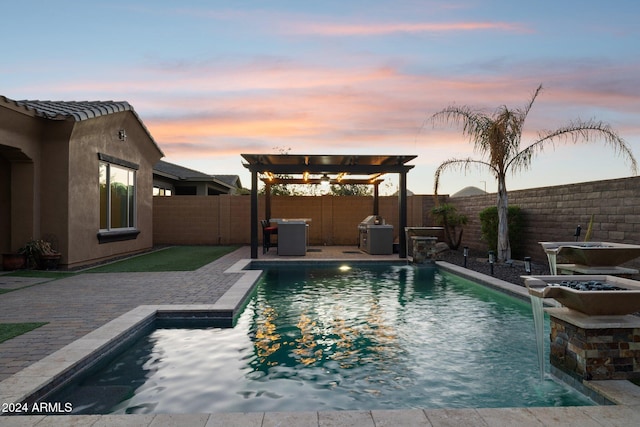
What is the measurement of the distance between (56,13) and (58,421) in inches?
410

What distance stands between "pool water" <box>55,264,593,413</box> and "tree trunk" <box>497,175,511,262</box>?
4.19m

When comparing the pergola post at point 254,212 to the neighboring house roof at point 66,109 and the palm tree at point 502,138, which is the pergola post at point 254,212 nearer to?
the neighboring house roof at point 66,109

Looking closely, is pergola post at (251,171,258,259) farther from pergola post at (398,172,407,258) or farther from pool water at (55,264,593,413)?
pool water at (55,264,593,413)

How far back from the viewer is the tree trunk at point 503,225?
10.9 metres

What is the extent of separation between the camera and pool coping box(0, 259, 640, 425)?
2951 millimetres

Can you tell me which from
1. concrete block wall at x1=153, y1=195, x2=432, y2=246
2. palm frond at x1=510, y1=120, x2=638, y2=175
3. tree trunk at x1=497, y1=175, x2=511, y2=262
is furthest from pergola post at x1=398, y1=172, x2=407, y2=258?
concrete block wall at x1=153, y1=195, x2=432, y2=246

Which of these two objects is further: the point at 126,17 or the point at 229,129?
the point at 229,129

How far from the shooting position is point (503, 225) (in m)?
10.9

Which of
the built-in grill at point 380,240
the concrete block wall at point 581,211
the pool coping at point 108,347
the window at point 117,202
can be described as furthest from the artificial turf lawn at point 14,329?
the built-in grill at point 380,240

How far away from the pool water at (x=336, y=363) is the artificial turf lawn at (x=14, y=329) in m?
1.15

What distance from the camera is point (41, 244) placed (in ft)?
30.5

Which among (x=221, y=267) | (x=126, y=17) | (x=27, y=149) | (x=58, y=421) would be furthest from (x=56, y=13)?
(x=58, y=421)

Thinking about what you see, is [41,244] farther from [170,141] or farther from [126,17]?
[170,141]

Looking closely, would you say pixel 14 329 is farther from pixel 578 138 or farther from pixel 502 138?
pixel 578 138
